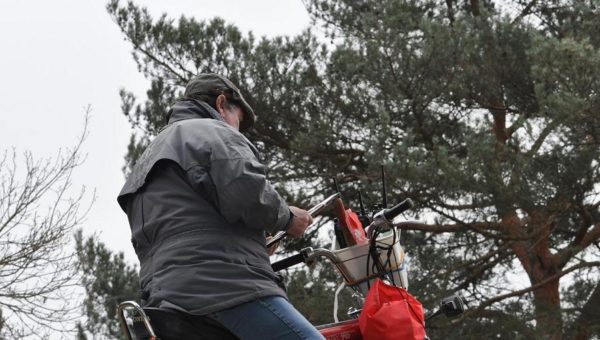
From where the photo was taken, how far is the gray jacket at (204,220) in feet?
9.22

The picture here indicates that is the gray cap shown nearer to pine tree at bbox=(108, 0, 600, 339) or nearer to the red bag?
the red bag

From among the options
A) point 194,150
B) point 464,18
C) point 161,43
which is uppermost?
point 161,43

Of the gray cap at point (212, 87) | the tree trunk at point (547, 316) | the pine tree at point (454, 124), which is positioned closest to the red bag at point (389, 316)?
the gray cap at point (212, 87)

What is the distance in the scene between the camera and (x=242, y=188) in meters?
2.86

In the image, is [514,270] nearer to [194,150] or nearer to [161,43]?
[161,43]

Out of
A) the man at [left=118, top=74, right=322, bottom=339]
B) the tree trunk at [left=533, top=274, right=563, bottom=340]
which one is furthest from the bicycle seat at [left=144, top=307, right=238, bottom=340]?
the tree trunk at [left=533, top=274, right=563, bottom=340]

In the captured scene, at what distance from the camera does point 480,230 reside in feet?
40.1

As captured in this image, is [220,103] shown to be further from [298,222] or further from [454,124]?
[454,124]

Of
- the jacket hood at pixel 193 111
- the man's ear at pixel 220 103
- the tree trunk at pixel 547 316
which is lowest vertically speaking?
the jacket hood at pixel 193 111

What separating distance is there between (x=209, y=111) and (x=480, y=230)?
30.8ft

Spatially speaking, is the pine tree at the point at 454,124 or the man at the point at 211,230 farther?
the pine tree at the point at 454,124

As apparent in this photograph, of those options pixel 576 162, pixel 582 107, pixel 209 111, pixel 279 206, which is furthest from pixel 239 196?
pixel 576 162

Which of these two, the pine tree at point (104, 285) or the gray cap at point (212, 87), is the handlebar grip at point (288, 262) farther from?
the pine tree at point (104, 285)

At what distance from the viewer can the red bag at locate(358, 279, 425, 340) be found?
325cm
